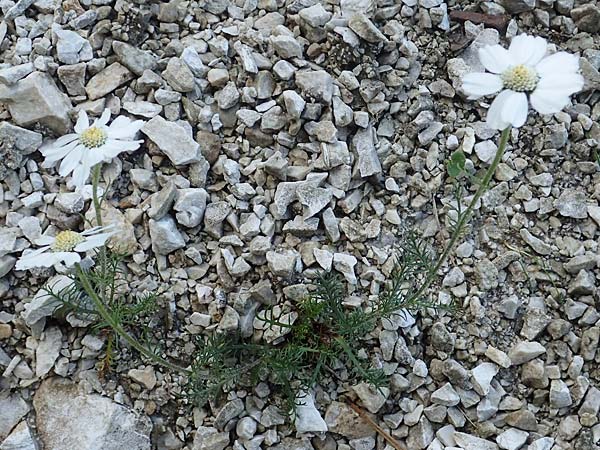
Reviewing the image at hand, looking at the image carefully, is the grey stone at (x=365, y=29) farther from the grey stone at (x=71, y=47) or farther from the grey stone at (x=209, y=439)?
the grey stone at (x=209, y=439)

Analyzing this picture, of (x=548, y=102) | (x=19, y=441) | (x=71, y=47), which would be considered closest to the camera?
(x=548, y=102)

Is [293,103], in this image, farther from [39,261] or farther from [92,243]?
[39,261]

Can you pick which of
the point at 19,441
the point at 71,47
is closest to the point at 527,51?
the point at 71,47

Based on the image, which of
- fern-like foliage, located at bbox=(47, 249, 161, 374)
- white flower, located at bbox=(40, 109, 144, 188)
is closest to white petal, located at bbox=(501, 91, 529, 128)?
white flower, located at bbox=(40, 109, 144, 188)

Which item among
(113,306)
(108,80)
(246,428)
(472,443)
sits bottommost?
(472,443)

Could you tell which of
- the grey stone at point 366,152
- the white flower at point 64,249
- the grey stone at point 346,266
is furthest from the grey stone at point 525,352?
the white flower at point 64,249
